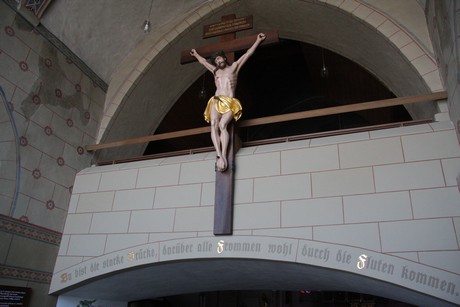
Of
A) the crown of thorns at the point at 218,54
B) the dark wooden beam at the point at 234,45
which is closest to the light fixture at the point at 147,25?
the dark wooden beam at the point at 234,45

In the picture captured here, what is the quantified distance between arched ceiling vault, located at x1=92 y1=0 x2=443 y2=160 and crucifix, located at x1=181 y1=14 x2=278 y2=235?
112 cm

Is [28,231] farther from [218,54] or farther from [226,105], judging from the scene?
[218,54]

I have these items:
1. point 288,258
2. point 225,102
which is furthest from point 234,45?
point 288,258

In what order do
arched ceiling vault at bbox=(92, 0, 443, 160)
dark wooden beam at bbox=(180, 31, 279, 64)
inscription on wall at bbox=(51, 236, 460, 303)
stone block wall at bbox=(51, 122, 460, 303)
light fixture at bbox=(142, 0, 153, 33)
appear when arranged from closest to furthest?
inscription on wall at bbox=(51, 236, 460, 303) < stone block wall at bbox=(51, 122, 460, 303) < dark wooden beam at bbox=(180, 31, 279, 64) < arched ceiling vault at bbox=(92, 0, 443, 160) < light fixture at bbox=(142, 0, 153, 33)

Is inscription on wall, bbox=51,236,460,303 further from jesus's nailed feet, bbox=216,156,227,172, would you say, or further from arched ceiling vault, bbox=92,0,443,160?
arched ceiling vault, bbox=92,0,443,160

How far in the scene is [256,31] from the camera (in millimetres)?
5883

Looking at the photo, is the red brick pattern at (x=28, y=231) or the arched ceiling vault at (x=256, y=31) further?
the arched ceiling vault at (x=256, y=31)

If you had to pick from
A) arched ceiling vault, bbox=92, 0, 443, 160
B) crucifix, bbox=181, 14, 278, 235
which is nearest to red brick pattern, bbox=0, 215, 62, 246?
arched ceiling vault, bbox=92, 0, 443, 160

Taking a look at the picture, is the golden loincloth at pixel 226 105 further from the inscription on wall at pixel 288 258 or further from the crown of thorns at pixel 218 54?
the inscription on wall at pixel 288 258

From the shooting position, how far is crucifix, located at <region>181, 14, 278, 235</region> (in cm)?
380

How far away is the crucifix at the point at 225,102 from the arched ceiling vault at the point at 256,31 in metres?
1.12

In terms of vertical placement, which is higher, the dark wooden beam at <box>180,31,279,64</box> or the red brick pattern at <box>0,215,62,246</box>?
the dark wooden beam at <box>180,31,279,64</box>

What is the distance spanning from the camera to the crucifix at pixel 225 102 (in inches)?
150

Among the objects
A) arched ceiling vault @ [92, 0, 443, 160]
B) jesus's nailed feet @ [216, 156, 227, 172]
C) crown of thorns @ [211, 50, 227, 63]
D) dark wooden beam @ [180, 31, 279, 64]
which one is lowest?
jesus's nailed feet @ [216, 156, 227, 172]
